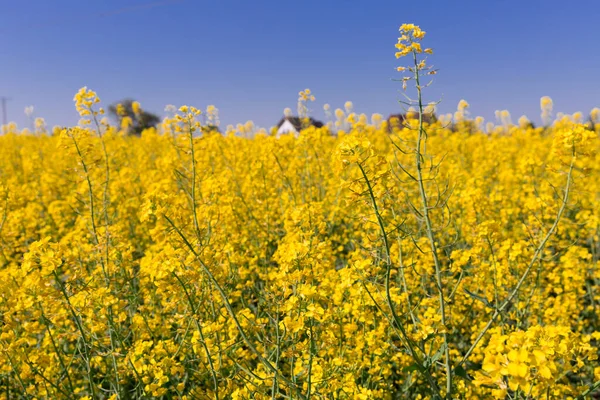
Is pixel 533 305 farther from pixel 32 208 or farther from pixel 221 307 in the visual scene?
pixel 32 208

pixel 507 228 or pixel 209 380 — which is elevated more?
pixel 507 228

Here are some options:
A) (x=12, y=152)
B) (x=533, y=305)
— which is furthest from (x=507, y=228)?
(x=12, y=152)

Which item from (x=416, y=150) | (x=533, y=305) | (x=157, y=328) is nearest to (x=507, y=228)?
(x=533, y=305)

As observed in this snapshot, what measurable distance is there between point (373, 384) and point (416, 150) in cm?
135

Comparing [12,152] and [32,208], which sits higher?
[12,152]

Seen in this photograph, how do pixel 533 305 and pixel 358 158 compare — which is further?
pixel 533 305

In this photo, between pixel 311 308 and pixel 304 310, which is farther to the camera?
pixel 304 310

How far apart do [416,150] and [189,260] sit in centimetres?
111

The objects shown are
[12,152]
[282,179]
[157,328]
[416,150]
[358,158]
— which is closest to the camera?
[358,158]

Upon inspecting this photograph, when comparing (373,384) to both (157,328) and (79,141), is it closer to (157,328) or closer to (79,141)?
(157,328)

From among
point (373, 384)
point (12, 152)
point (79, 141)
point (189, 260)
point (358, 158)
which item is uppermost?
point (12, 152)

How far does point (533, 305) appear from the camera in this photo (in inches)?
118

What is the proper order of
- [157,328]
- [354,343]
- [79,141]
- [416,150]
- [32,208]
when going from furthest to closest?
[32,208] → [79,141] → [157,328] → [354,343] → [416,150]

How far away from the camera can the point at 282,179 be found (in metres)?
4.68
